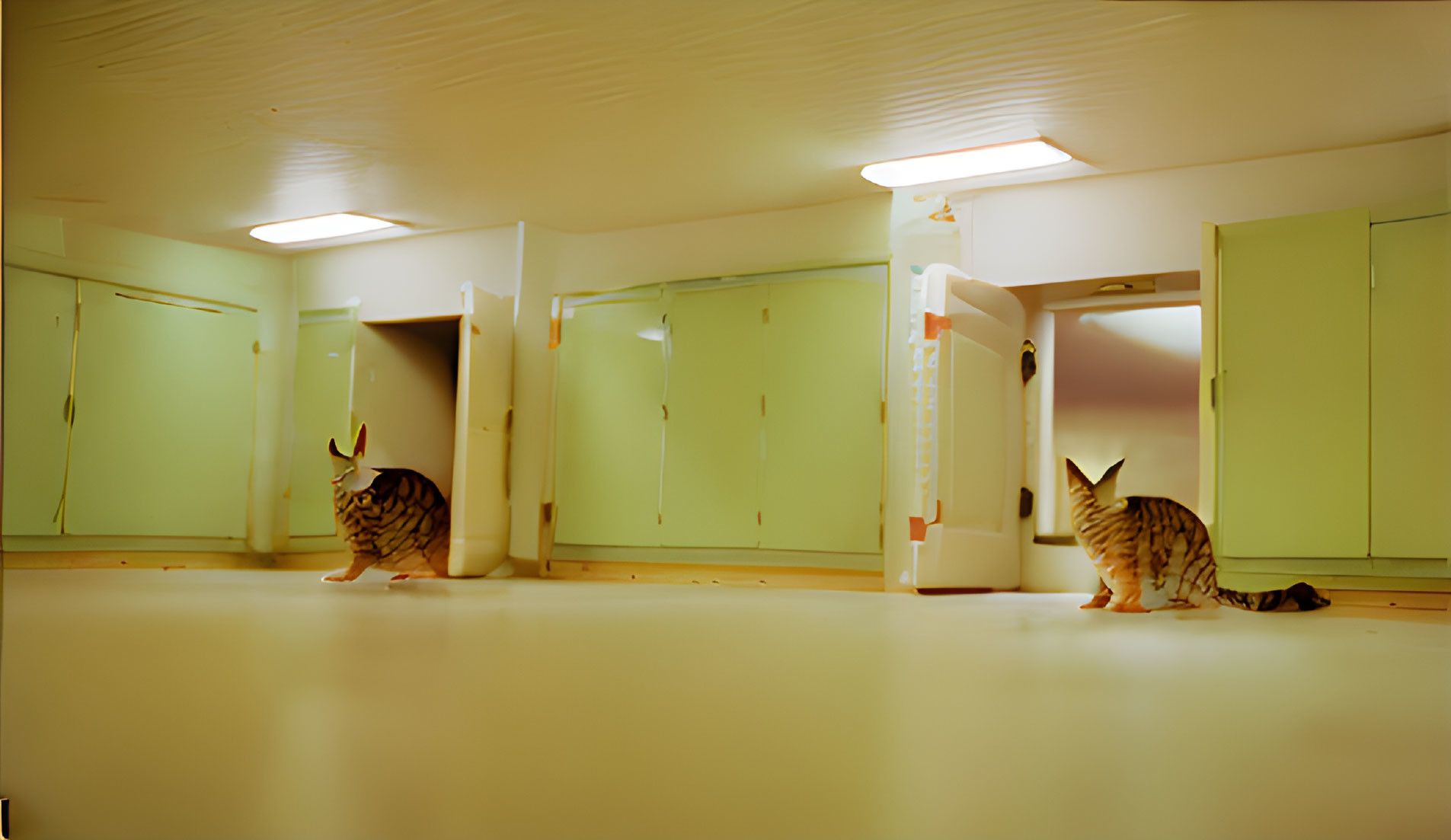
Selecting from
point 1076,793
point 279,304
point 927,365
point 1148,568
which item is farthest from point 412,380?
point 1148,568

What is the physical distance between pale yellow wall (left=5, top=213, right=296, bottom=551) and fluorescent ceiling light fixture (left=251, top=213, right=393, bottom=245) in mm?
25

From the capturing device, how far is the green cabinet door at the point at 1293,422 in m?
1.19

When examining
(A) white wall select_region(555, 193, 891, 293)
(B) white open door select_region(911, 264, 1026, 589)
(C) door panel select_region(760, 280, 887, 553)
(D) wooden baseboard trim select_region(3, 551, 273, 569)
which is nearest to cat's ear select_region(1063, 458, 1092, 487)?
(B) white open door select_region(911, 264, 1026, 589)

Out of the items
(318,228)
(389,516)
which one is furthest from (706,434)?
(318,228)

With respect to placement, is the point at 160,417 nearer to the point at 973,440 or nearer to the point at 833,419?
the point at 833,419

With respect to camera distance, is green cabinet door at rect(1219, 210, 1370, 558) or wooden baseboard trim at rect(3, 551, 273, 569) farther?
green cabinet door at rect(1219, 210, 1370, 558)

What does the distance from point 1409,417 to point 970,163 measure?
75 centimetres

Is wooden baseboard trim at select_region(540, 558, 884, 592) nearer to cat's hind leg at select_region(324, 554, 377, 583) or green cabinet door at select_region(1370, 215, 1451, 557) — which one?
cat's hind leg at select_region(324, 554, 377, 583)

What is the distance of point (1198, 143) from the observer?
1.08 m

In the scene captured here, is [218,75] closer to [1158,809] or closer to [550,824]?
[550,824]

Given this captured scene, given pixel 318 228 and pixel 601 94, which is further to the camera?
pixel 601 94

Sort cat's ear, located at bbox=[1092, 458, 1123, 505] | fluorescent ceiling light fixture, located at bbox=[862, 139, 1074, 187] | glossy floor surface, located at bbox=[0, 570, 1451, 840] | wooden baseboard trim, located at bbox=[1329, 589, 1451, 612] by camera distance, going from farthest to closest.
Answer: cat's ear, located at bbox=[1092, 458, 1123, 505], fluorescent ceiling light fixture, located at bbox=[862, 139, 1074, 187], wooden baseboard trim, located at bbox=[1329, 589, 1451, 612], glossy floor surface, located at bbox=[0, 570, 1451, 840]

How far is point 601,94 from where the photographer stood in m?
1.20

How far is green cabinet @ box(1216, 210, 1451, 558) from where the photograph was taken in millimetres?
1140
